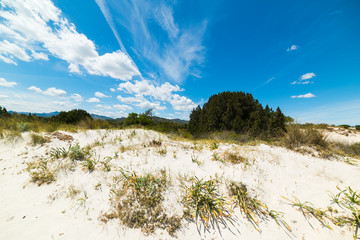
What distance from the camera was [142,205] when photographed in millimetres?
2277

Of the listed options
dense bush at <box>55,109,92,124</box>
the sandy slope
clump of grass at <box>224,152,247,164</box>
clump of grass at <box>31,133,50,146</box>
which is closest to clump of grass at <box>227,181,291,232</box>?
the sandy slope

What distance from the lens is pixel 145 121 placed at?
40.9 ft

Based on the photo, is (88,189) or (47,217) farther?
(88,189)

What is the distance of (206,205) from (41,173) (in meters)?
4.26

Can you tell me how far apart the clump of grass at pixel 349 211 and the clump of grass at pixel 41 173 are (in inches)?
247

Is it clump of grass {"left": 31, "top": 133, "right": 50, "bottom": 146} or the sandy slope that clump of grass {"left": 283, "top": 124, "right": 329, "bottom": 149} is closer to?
the sandy slope

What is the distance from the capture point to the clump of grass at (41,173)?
115 inches

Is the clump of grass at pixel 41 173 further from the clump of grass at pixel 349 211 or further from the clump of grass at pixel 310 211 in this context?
the clump of grass at pixel 349 211

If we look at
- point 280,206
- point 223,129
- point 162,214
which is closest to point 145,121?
point 223,129

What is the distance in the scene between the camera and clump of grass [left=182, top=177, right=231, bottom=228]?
2207mm

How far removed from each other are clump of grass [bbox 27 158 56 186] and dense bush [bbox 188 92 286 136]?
29.3ft

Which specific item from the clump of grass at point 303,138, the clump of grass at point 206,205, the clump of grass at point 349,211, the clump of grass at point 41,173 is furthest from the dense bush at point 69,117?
the clump of grass at point 349,211

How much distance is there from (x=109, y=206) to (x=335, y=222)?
4.29m

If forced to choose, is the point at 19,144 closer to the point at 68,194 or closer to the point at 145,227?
the point at 68,194
